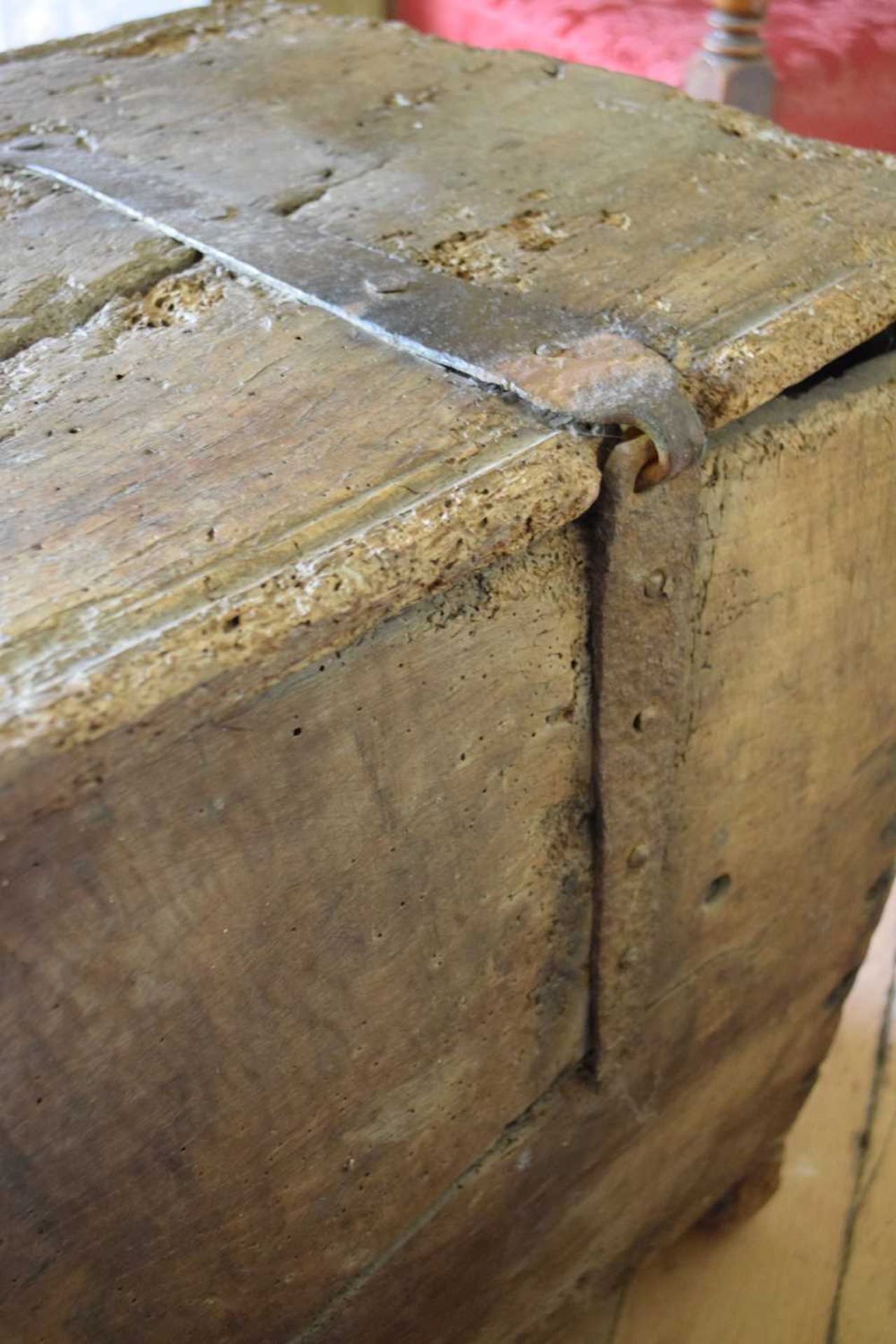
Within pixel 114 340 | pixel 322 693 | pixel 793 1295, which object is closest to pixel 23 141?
pixel 114 340

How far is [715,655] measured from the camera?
0.98m

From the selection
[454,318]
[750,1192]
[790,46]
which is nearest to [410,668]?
[454,318]

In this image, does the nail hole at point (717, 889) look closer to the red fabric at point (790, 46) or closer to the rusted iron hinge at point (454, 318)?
the rusted iron hinge at point (454, 318)

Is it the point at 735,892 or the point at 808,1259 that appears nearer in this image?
the point at 735,892

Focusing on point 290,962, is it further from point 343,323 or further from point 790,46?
point 790,46

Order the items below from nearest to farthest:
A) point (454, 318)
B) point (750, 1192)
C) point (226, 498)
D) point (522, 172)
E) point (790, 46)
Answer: point (226, 498) < point (454, 318) < point (522, 172) < point (750, 1192) < point (790, 46)

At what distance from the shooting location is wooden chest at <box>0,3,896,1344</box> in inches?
26.4

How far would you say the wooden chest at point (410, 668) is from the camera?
0.67 meters

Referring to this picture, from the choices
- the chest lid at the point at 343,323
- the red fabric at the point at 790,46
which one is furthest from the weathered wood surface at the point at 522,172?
the red fabric at the point at 790,46

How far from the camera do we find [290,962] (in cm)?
78

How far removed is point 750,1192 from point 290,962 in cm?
109

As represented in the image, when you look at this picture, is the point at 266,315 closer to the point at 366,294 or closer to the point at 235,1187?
the point at 366,294

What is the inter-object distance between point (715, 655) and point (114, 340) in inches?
19.8

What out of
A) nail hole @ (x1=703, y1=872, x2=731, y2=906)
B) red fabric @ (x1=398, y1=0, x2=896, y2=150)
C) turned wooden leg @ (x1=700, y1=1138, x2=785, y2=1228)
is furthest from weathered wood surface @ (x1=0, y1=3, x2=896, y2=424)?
turned wooden leg @ (x1=700, y1=1138, x2=785, y2=1228)
